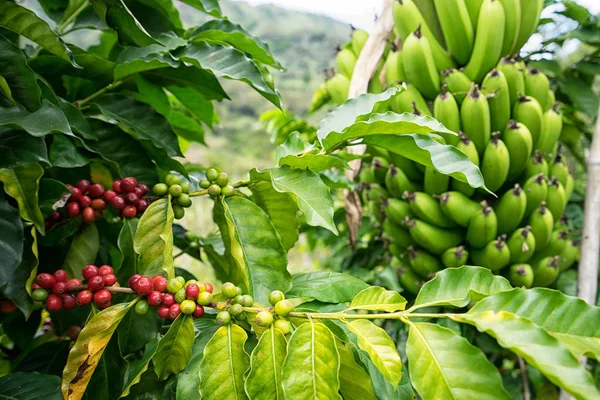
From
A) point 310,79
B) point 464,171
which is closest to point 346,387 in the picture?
point 464,171

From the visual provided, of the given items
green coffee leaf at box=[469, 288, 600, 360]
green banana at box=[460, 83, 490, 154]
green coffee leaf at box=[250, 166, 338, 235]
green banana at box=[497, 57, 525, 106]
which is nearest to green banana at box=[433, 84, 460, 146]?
green banana at box=[460, 83, 490, 154]

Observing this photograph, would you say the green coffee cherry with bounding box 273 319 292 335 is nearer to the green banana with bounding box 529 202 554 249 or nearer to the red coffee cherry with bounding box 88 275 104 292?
the red coffee cherry with bounding box 88 275 104 292

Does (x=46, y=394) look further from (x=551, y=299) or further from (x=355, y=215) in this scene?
(x=355, y=215)

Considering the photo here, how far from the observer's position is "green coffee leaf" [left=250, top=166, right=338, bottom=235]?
0.50 metres

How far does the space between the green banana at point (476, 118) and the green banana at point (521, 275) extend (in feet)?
0.80

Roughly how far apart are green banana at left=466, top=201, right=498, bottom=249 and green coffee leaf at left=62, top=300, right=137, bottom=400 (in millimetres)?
691

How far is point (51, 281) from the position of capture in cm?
51

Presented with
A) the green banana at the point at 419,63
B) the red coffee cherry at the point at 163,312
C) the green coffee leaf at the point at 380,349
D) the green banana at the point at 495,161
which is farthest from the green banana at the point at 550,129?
the red coffee cherry at the point at 163,312

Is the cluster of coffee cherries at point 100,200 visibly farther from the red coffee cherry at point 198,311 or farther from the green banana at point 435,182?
the green banana at point 435,182

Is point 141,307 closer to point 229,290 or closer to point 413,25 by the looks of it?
point 229,290

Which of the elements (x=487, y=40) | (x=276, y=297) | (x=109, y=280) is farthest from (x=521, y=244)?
(x=109, y=280)

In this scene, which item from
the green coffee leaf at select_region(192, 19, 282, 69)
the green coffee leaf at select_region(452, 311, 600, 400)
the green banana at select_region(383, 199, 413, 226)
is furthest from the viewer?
the green banana at select_region(383, 199, 413, 226)

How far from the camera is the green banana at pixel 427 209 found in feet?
3.02

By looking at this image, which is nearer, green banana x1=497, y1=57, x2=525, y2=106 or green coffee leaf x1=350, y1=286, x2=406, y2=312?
green coffee leaf x1=350, y1=286, x2=406, y2=312
